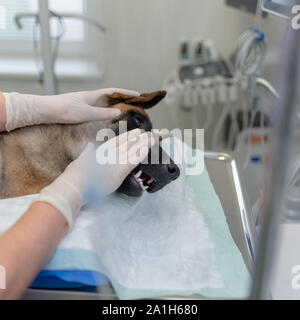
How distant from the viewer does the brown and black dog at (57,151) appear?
0.70m

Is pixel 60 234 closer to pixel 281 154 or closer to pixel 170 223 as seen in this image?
pixel 170 223

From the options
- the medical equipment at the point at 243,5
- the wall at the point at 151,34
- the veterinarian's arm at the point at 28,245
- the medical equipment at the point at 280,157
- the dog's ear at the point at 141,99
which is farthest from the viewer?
the medical equipment at the point at 243,5

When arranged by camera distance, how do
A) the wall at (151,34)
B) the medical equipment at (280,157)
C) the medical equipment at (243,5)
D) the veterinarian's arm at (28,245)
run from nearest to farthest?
the medical equipment at (280,157) < the veterinarian's arm at (28,245) < the wall at (151,34) < the medical equipment at (243,5)

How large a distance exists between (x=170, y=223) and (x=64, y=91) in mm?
388

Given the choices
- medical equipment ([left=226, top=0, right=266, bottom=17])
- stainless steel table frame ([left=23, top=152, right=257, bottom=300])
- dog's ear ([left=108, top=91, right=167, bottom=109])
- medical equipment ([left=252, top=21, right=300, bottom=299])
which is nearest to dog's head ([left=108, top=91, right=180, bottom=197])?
dog's ear ([left=108, top=91, right=167, bottom=109])

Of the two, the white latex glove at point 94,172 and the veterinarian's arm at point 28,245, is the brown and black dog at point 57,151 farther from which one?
the veterinarian's arm at point 28,245

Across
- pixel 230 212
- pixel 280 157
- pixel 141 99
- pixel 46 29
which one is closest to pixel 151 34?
pixel 46 29

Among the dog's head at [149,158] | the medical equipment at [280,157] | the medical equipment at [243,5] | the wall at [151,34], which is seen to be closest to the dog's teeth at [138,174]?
the dog's head at [149,158]

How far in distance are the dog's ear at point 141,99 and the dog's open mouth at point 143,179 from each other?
133 millimetres

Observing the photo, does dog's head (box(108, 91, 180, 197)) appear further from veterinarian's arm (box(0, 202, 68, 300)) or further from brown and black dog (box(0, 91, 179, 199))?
veterinarian's arm (box(0, 202, 68, 300))

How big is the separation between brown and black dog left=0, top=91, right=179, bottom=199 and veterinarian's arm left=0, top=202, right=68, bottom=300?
0.20 meters

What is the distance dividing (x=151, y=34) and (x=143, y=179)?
24.2 inches

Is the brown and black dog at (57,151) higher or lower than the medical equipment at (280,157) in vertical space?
lower

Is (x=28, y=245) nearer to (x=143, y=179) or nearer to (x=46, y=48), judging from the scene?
(x=143, y=179)
